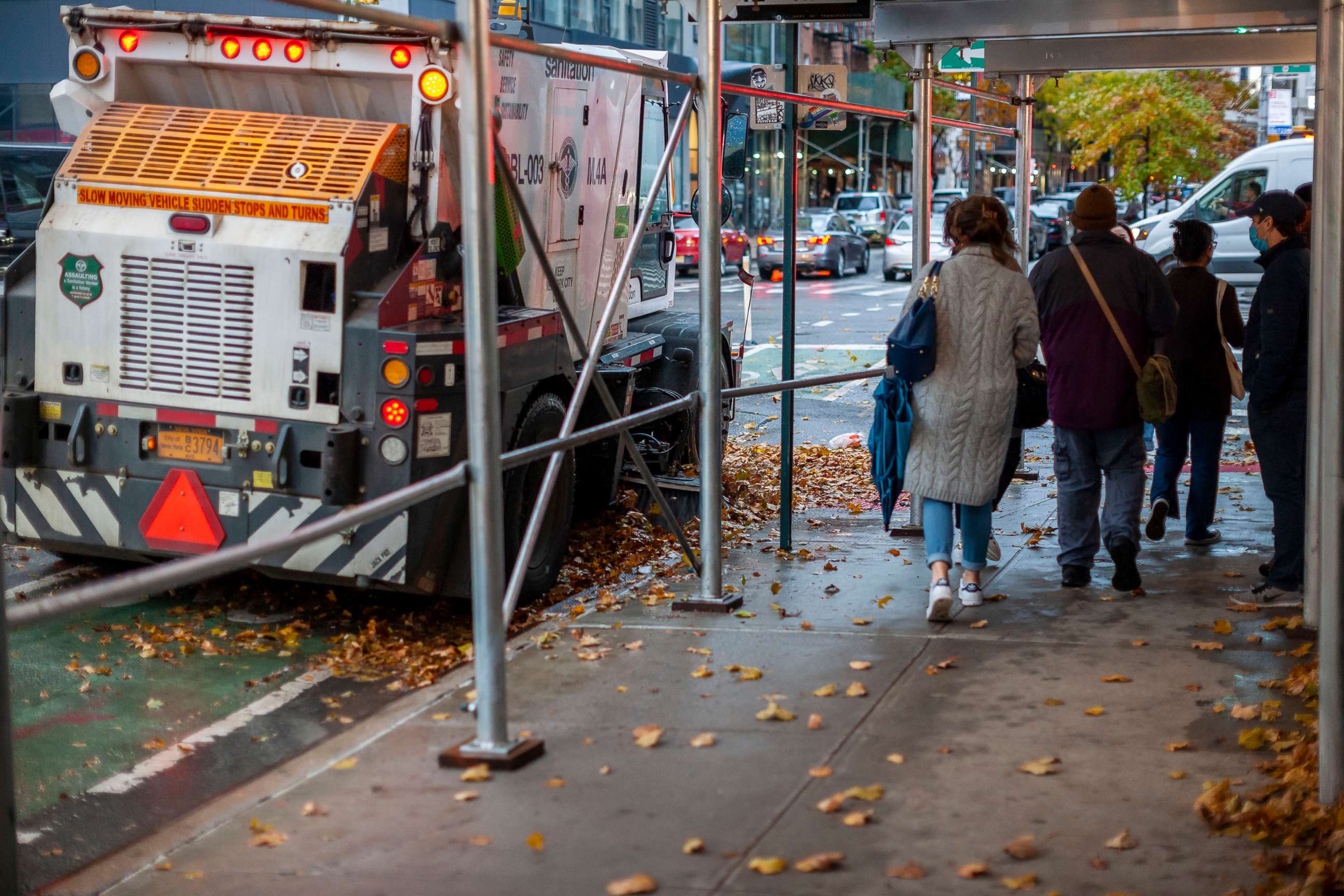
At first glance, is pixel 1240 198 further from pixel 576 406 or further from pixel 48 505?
pixel 48 505

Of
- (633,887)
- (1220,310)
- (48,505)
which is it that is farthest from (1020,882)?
(48,505)

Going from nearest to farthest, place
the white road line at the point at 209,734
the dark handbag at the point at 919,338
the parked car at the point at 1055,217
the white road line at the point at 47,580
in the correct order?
the white road line at the point at 209,734, the dark handbag at the point at 919,338, the white road line at the point at 47,580, the parked car at the point at 1055,217

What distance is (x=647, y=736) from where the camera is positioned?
16.7ft

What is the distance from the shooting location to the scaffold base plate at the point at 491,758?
483 centimetres

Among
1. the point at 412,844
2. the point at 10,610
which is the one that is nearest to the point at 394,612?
the point at 412,844

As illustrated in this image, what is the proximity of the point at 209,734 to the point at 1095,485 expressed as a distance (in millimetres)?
4065

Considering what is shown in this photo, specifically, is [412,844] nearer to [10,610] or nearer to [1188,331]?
[10,610]

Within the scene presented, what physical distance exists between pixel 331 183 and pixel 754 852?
3.72 metres

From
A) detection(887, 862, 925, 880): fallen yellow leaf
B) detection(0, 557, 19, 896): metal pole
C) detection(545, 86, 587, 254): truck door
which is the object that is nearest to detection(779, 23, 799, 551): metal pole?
detection(545, 86, 587, 254): truck door

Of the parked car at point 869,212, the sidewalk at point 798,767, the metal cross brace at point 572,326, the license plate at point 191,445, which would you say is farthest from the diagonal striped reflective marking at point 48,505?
the parked car at point 869,212

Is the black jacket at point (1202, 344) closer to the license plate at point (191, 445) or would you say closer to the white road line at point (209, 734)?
the white road line at point (209, 734)

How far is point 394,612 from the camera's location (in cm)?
751

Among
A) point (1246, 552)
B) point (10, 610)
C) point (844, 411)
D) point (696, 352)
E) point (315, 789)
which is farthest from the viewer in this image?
point (844, 411)

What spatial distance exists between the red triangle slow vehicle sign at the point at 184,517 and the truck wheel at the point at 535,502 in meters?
1.33
